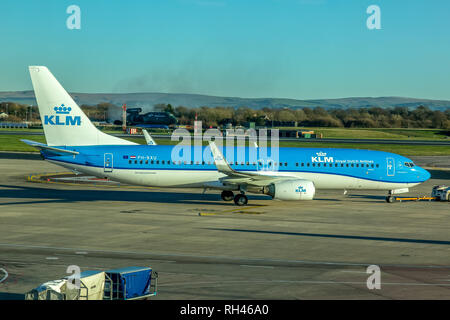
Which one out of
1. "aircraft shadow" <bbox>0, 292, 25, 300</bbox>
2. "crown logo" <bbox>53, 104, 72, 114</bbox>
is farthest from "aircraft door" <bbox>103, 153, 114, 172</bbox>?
"aircraft shadow" <bbox>0, 292, 25, 300</bbox>

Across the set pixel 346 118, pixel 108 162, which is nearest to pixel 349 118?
pixel 346 118

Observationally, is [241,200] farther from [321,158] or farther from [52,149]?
[52,149]

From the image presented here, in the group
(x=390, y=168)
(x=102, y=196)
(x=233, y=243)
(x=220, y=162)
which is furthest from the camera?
(x=102, y=196)

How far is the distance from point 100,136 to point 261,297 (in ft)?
91.3

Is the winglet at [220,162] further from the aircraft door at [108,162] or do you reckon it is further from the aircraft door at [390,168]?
the aircraft door at [390,168]

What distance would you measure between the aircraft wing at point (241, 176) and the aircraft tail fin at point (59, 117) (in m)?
10.2

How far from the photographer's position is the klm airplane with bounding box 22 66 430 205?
1725 inches

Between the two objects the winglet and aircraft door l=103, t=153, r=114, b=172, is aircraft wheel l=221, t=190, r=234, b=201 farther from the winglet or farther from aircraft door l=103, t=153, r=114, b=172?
aircraft door l=103, t=153, r=114, b=172

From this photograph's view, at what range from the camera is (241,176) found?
1687 inches

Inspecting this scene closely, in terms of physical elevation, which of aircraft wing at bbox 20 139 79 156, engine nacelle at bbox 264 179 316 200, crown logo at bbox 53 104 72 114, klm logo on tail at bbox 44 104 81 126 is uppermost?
crown logo at bbox 53 104 72 114

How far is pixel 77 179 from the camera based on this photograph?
61906 millimetres

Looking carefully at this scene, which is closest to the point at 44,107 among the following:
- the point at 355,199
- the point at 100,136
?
the point at 100,136

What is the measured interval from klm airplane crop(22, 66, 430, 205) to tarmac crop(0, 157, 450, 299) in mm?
1932

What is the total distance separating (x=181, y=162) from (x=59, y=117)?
9817 mm
